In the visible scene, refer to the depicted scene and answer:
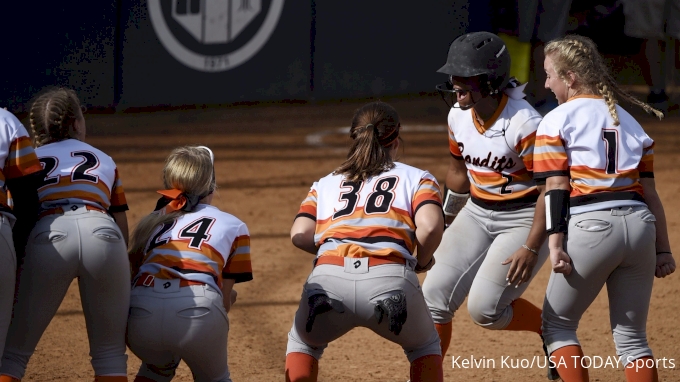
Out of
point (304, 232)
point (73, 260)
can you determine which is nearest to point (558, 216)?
point (304, 232)

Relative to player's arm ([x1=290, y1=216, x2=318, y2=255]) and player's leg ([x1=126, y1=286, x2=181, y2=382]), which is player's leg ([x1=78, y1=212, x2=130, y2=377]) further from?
player's arm ([x1=290, y1=216, x2=318, y2=255])

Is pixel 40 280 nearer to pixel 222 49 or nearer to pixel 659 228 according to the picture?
pixel 659 228

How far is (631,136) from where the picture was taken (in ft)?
11.8

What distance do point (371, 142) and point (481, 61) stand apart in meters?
0.83

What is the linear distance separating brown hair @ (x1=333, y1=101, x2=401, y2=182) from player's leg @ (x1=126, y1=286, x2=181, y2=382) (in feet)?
2.97

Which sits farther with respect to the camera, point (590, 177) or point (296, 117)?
point (296, 117)

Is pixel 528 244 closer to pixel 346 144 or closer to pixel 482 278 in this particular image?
pixel 482 278

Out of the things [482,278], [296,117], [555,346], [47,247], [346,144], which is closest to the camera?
[47,247]

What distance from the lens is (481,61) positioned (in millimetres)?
4137

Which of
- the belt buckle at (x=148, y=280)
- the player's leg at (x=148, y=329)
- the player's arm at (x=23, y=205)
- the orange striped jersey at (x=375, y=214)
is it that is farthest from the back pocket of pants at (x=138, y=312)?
the orange striped jersey at (x=375, y=214)

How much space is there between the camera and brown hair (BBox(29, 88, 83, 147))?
367 cm

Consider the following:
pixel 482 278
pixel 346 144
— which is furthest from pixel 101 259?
pixel 346 144

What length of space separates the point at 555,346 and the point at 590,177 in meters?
0.72

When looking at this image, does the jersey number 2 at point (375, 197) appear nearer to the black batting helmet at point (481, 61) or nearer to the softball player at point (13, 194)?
the black batting helmet at point (481, 61)
